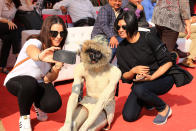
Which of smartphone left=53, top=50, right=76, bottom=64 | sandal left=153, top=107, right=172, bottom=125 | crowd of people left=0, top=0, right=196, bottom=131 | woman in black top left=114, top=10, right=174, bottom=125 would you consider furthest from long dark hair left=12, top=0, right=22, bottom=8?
sandal left=153, top=107, right=172, bottom=125

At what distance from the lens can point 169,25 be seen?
3.14 m

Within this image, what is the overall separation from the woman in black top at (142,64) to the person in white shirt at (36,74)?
2.08 ft

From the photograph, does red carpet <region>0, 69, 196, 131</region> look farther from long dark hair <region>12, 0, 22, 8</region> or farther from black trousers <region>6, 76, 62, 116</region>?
long dark hair <region>12, 0, 22, 8</region>

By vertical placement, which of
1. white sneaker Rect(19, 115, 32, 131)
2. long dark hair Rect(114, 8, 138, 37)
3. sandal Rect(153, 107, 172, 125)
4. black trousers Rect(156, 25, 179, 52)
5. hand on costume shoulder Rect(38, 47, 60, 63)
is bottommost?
sandal Rect(153, 107, 172, 125)

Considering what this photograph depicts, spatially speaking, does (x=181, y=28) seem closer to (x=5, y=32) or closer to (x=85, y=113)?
(x=85, y=113)

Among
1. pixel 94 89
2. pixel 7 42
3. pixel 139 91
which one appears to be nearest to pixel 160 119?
pixel 139 91

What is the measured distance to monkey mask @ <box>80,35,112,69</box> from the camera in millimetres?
2270

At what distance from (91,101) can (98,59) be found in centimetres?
42

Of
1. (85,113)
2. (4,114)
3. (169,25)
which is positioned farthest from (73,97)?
(169,25)

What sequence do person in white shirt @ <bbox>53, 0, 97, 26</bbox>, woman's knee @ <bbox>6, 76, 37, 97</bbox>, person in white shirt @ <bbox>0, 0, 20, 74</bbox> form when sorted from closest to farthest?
woman's knee @ <bbox>6, 76, 37, 97</bbox> < person in white shirt @ <bbox>0, 0, 20, 74</bbox> < person in white shirt @ <bbox>53, 0, 97, 26</bbox>

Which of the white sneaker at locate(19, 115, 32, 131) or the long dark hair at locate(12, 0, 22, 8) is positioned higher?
the long dark hair at locate(12, 0, 22, 8)

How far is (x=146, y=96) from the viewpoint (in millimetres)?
2609

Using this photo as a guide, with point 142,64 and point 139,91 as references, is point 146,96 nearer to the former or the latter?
point 139,91

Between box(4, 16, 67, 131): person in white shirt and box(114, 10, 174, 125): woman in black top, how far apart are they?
635 mm
